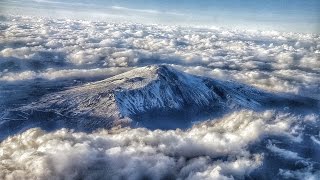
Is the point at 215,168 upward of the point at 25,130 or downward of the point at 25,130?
upward

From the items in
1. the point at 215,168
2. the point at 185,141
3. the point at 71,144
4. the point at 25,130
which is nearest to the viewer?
the point at 215,168

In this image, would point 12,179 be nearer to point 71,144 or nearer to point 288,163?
point 71,144

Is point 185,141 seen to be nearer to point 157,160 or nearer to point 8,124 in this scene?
point 157,160

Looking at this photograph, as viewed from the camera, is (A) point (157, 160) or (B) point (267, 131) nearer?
(A) point (157, 160)

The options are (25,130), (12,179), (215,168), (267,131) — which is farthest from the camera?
(267,131)

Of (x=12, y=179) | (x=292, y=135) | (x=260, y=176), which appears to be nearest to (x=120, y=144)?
(x=12, y=179)

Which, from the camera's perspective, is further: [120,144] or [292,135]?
[292,135]

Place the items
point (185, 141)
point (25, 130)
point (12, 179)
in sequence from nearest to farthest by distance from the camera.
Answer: point (12, 179) → point (185, 141) → point (25, 130)

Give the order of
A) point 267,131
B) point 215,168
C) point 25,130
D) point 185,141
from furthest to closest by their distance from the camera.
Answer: point 267,131
point 25,130
point 185,141
point 215,168

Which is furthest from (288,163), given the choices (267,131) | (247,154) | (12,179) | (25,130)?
(25,130)
